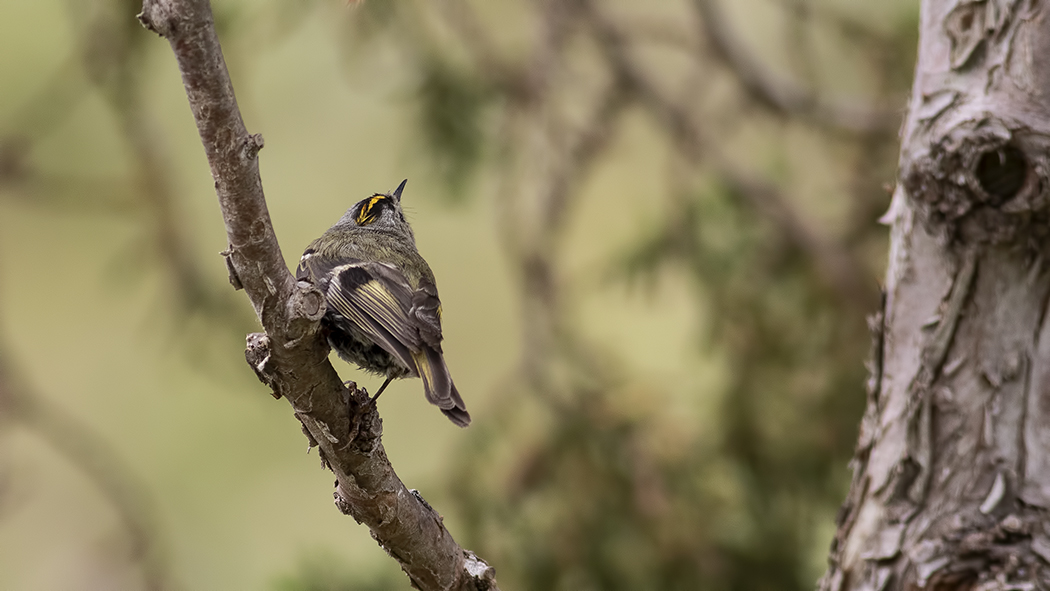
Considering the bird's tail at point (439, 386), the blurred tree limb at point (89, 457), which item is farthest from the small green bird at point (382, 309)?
the blurred tree limb at point (89, 457)

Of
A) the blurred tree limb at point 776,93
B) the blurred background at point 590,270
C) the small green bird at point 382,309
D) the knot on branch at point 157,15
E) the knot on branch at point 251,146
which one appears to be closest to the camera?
the knot on branch at point 157,15

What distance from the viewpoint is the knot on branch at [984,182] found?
6.57ft

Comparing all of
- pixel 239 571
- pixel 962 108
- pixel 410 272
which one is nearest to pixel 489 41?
pixel 410 272

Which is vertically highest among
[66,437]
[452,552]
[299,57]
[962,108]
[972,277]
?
[299,57]

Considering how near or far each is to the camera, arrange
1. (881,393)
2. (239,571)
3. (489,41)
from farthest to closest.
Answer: (239,571)
(489,41)
(881,393)

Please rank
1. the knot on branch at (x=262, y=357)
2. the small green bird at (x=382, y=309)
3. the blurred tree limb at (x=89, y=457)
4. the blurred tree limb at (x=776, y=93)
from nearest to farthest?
the knot on branch at (x=262, y=357), the small green bird at (x=382, y=309), the blurred tree limb at (x=89, y=457), the blurred tree limb at (x=776, y=93)

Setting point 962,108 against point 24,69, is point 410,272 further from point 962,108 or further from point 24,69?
point 24,69

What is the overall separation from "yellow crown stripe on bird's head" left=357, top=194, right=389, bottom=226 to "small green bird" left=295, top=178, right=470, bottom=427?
396 millimetres

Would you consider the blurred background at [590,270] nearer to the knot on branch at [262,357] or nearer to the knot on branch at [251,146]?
the knot on branch at [262,357]

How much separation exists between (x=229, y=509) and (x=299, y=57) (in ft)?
12.7

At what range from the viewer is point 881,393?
2.36 metres

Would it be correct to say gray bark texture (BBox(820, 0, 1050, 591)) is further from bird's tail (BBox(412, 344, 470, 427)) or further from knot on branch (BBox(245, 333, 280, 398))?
knot on branch (BBox(245, 333, 280, 398))

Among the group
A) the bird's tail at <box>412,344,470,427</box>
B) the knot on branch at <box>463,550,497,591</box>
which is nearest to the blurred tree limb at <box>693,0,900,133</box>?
the bird's tail at <box>412,344,470,427</box>

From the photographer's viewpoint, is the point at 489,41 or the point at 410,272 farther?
the point at 489,41
